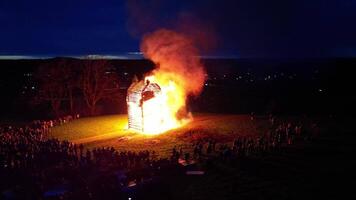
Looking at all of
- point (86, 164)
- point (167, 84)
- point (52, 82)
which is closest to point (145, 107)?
point (167, 84)

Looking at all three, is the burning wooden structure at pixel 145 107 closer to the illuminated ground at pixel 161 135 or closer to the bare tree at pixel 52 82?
the illuminated ground at pixel 161 135

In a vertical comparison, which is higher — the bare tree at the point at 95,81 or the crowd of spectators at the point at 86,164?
the bare tree at the point at 95,81

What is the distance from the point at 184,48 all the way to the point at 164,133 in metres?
8.44

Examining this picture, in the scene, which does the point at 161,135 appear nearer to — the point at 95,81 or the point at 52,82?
the point at 95,81

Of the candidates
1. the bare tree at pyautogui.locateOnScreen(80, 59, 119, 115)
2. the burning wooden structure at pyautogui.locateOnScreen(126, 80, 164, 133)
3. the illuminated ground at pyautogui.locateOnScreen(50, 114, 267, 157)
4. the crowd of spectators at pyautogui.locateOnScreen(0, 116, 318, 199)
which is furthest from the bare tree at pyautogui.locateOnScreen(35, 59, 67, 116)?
the crowd of spectators at pyautogui.locateOnScreen(0, 116, 318, 199)

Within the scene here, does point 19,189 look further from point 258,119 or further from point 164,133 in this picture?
point 258,119

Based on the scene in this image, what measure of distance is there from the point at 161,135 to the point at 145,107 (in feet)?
11.0

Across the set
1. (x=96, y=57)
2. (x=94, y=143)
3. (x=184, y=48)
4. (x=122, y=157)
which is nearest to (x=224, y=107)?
(x=184, y=48)

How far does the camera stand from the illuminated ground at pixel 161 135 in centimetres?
2367

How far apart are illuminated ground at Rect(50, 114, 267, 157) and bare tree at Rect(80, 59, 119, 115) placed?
488cm

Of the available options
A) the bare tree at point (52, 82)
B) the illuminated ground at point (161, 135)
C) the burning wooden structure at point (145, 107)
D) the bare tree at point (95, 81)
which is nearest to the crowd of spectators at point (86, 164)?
the illuminated ground at point (161, 135)

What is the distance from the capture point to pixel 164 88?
30891mm

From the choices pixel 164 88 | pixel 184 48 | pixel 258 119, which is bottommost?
pixel 258 119

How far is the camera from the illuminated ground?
23.7 metres
